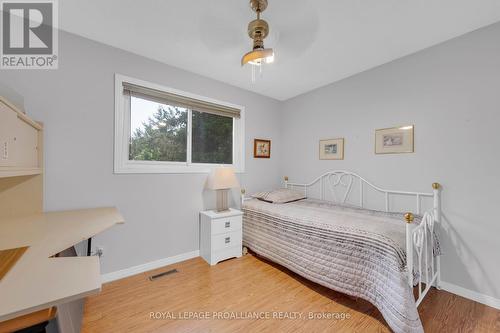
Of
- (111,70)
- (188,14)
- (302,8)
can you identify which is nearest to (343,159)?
(302,8)

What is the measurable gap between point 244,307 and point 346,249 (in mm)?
970

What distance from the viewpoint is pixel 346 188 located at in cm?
275

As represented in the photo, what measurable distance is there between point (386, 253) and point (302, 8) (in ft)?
6.23

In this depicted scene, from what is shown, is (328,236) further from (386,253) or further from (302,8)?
(302,8)

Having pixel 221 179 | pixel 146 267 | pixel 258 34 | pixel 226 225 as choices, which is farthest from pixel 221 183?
pixel 258 34

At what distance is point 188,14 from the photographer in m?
1.66

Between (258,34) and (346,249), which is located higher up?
(258,34)

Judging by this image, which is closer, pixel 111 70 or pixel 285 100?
pixel 111 70

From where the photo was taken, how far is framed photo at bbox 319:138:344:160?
281 centimetres

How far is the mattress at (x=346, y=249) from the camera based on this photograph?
1.39 m

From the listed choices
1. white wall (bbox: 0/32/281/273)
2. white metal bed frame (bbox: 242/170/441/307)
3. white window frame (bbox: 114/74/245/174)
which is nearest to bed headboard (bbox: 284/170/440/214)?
white metal bed frame (bbox: 242/170/441/307)

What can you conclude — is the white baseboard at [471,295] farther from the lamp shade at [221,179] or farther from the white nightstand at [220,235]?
the lamp shade at [221,179]

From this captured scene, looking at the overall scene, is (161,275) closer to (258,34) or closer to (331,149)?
(258,34)

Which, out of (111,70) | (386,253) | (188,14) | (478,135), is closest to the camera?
(386,253)
